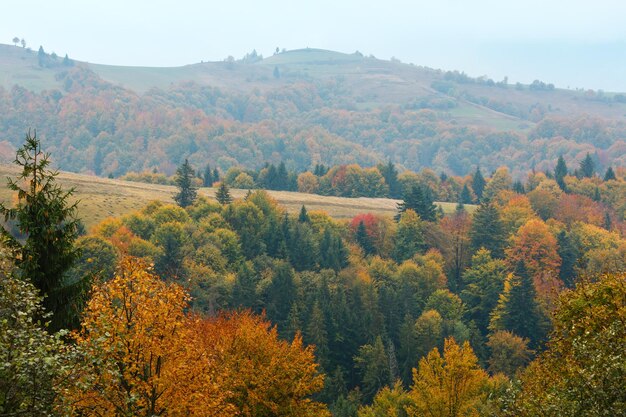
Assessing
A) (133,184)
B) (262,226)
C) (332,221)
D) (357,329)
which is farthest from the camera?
(133,184)

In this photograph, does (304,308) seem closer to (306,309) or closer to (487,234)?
(306,309)

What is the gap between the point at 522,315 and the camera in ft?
408

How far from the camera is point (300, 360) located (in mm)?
51469

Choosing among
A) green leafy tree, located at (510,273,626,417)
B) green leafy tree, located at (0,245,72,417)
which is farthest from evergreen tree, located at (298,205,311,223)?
green leafy tree, located at (0,245,72,417)

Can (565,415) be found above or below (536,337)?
above

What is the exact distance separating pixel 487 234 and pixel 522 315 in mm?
36578


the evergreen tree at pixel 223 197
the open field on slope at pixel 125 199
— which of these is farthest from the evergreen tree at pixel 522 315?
the evergreen tree at pixel 223 197

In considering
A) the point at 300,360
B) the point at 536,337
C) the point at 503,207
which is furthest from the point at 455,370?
the point at 503,207

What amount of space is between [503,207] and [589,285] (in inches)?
6178

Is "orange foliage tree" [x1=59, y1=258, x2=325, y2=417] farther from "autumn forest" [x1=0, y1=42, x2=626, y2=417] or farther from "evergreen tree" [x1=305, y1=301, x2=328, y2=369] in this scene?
"evergreen tree" [x1=305, y1=301, x2=328, y2=369]

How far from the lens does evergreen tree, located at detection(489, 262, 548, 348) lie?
124 metres

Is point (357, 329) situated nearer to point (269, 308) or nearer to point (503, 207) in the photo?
point (269, 308)

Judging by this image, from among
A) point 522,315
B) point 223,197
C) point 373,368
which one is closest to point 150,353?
point 373,368

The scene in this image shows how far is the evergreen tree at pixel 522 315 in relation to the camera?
124 m
